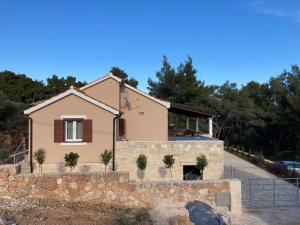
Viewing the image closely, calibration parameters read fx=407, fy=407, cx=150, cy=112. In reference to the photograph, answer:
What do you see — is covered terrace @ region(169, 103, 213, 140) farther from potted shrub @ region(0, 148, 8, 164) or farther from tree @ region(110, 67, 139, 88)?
tree @ region(110, 67, 139, 88)

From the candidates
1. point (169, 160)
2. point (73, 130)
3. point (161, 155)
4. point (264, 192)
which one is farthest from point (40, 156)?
point (264, 192)

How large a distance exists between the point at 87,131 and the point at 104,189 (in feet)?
25.6

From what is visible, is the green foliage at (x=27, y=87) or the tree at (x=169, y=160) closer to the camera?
the tree at (x=169, y=160)

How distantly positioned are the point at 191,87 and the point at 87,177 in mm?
40766

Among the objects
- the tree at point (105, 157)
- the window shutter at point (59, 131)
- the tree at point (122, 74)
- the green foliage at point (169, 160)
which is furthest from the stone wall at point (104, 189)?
the tree at point (122, 74)

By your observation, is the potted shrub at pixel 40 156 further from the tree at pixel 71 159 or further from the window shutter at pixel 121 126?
the window shutter at pixel 121 126

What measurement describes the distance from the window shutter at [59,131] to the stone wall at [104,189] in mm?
7057

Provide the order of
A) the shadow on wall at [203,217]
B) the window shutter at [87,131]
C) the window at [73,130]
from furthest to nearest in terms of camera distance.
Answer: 1. the window at [73,130]
2. the window shutter at [87,131]
3. the shadow on wall at [203,217]

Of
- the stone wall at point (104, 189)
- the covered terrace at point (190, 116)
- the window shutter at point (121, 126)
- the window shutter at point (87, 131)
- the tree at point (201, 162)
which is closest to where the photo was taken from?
the stone wall at point (104, 189)

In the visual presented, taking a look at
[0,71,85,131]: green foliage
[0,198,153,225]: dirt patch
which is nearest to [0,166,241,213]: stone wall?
[0,198,153,225]: dirt patch

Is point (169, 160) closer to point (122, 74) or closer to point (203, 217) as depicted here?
point (203, 217)

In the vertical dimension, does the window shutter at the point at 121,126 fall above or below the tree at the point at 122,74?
below

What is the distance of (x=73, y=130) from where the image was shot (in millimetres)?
21953

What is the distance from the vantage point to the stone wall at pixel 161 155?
21.9 metres
